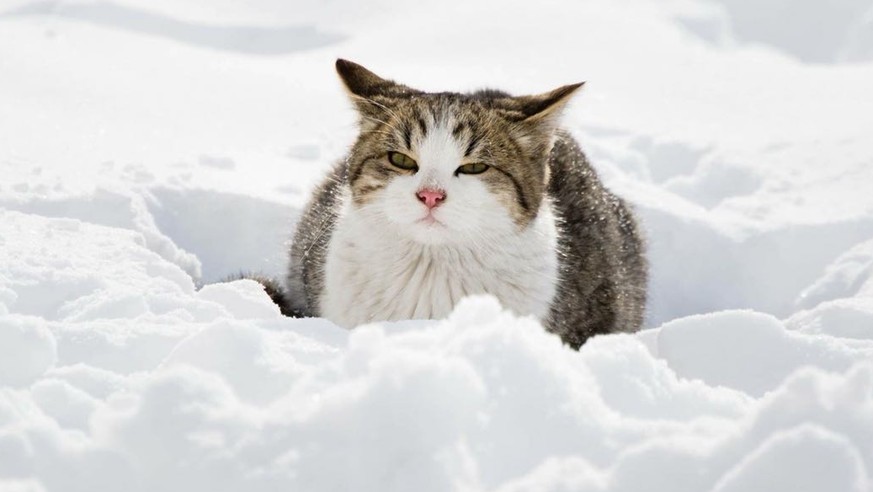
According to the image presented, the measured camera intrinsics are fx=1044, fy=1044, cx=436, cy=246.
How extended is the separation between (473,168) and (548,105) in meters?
0.36

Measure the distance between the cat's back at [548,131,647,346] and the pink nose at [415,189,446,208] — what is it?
2.06ft

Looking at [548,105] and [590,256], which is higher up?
[548,105]

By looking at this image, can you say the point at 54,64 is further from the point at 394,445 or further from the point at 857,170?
the point at 394,445

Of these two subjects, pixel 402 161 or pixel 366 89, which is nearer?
pixel 402 161

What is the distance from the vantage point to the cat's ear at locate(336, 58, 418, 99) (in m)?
3.64

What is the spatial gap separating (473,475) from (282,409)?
0.35 m

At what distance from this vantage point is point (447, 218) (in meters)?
3.22

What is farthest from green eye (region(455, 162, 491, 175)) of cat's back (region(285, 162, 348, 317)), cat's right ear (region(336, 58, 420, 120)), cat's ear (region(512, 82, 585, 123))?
cat's back (region(285, 162, 348, 317))

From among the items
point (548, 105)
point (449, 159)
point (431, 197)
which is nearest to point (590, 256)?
point (548, 105)

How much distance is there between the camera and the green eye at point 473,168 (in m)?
3.34

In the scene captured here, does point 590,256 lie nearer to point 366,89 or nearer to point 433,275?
point 433,275

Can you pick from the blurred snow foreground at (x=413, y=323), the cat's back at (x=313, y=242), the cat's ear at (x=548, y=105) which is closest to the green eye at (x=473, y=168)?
the cat's ear at (x=548, y=105)

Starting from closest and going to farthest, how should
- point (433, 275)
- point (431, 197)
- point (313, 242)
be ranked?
point (431, 197) < point (433, 275) < point (313, 242)

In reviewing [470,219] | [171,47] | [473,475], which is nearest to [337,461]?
[473,475]
